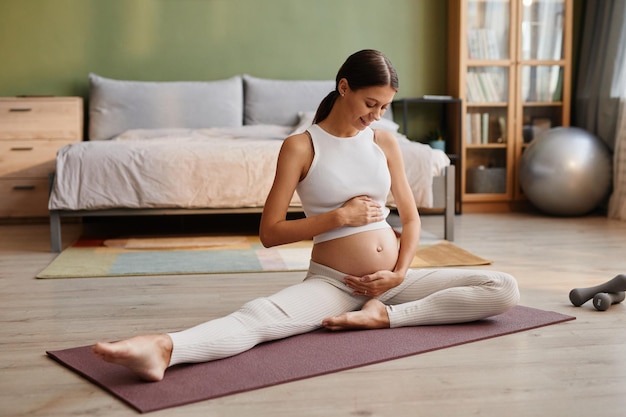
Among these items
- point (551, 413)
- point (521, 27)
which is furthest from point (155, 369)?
point (521, 27)

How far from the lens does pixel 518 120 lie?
546cm

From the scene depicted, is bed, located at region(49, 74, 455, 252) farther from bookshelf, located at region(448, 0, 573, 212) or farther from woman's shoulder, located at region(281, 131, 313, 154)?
woman's shoulder, located at region(281, 131, 313, 154)

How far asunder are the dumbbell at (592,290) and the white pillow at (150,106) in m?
3.23

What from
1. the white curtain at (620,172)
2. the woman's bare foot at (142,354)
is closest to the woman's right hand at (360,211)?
the woman's bare foot at (142,354)

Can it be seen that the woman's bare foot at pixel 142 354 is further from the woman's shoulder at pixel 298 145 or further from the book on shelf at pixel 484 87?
the book on shelf at pixel 484 87

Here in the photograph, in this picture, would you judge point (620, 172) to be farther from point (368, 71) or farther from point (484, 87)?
point (368, 71)

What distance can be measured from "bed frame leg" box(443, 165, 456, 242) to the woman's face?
6.98 ft

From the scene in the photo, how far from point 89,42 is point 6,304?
3113 mm

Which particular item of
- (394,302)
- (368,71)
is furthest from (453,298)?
(368,71)

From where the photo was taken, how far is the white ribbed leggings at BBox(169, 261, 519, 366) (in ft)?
6.50

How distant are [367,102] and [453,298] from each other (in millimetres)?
589

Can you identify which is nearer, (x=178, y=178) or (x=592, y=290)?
(x=592, y=290)

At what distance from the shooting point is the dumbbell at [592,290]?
2.50 m

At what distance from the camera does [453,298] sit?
2.15 meters
